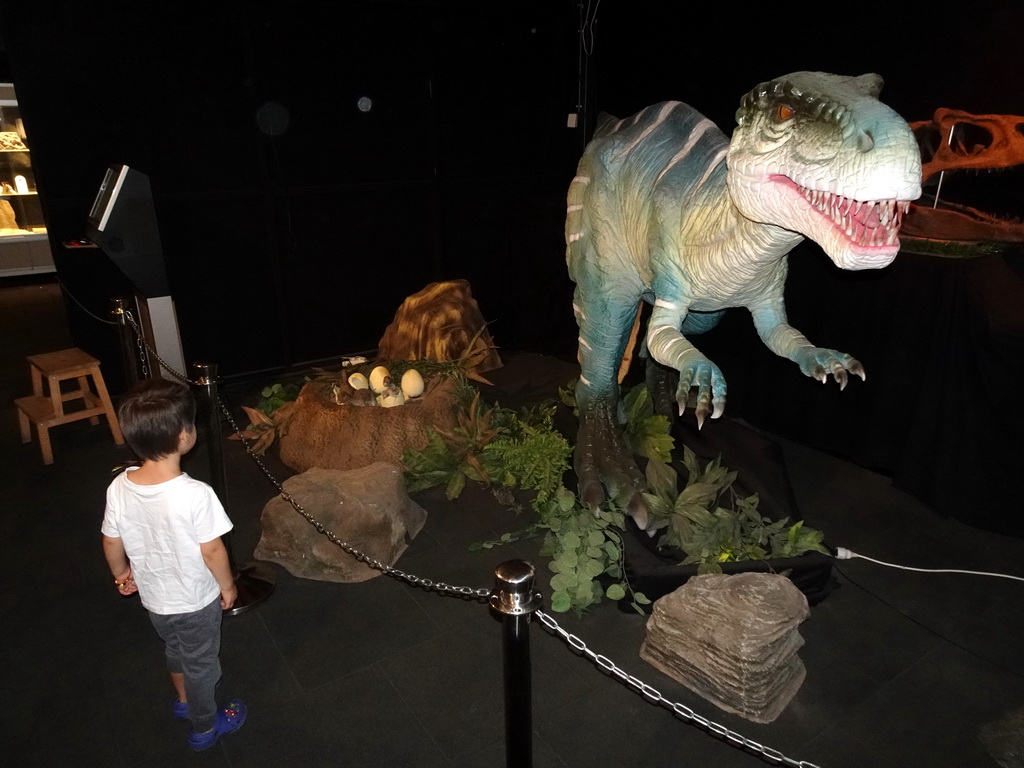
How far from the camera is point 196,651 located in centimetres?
217

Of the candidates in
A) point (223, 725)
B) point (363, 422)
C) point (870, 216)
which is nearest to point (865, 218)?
point (870, 216)

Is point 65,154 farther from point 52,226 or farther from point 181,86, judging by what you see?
point 181,86

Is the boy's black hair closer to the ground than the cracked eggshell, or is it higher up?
higher up

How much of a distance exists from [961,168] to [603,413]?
1964 mm

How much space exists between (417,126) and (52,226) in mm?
2701

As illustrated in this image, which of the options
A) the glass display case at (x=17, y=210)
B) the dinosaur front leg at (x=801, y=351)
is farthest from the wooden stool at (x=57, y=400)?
the glass display case at (x=17, y=210)

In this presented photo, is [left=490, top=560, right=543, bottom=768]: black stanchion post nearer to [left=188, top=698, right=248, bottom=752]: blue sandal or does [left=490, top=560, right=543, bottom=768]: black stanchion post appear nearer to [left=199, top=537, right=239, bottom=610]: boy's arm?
[left=199, top=537, right=239, bottom=610]: boy's arm

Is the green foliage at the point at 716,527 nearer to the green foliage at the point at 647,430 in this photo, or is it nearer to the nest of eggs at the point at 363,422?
the green foliage at the point at 647,430

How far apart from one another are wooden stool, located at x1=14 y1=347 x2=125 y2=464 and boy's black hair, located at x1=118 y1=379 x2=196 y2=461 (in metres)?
2.51

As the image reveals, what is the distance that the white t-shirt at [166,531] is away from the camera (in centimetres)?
197

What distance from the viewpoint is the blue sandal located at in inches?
90.2

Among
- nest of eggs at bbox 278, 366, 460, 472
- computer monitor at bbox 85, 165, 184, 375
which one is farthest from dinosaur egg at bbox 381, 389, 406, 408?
computer monitor at bbox 85, 165, 184, 375

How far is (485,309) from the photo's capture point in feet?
21.3

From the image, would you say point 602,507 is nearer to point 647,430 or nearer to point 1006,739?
point 647,430
